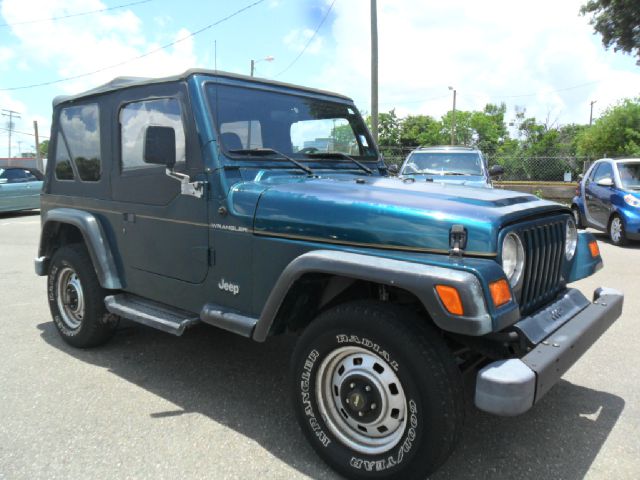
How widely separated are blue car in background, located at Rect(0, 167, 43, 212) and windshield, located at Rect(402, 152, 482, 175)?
34.6ft

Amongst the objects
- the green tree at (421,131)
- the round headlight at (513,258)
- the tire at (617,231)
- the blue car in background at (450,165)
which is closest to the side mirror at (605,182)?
the tire at (617,231)

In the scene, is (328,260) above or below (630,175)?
below

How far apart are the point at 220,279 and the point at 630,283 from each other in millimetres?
5572

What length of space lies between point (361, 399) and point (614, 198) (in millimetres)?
9107

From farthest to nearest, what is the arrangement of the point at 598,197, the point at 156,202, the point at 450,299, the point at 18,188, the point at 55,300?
1. the point at 18,188
2. the point at 598,197
3. the point at 55,300
4. the point at 156,202
5. the point at 450,299

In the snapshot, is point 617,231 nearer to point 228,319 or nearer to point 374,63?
point 374,63

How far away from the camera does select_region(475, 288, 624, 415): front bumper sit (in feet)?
6.97

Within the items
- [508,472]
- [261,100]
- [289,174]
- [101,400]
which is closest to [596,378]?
[508,472]

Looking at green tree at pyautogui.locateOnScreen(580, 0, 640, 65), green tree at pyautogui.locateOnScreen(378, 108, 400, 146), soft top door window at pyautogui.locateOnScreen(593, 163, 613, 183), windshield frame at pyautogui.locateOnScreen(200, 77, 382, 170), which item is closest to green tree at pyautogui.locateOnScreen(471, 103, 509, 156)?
green tree at pyautogui.locateOnScreen(378, 108, 400, 146)

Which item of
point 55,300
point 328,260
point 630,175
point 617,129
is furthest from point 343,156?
point 617,129

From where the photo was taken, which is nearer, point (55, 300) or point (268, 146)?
point (268, 146)

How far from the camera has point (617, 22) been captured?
1595cm

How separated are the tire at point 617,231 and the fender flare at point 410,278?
346 inches

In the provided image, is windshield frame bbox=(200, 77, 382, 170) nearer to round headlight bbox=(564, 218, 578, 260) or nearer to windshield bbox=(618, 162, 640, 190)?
round headlight bbox=(564, 218, 578, 260)
